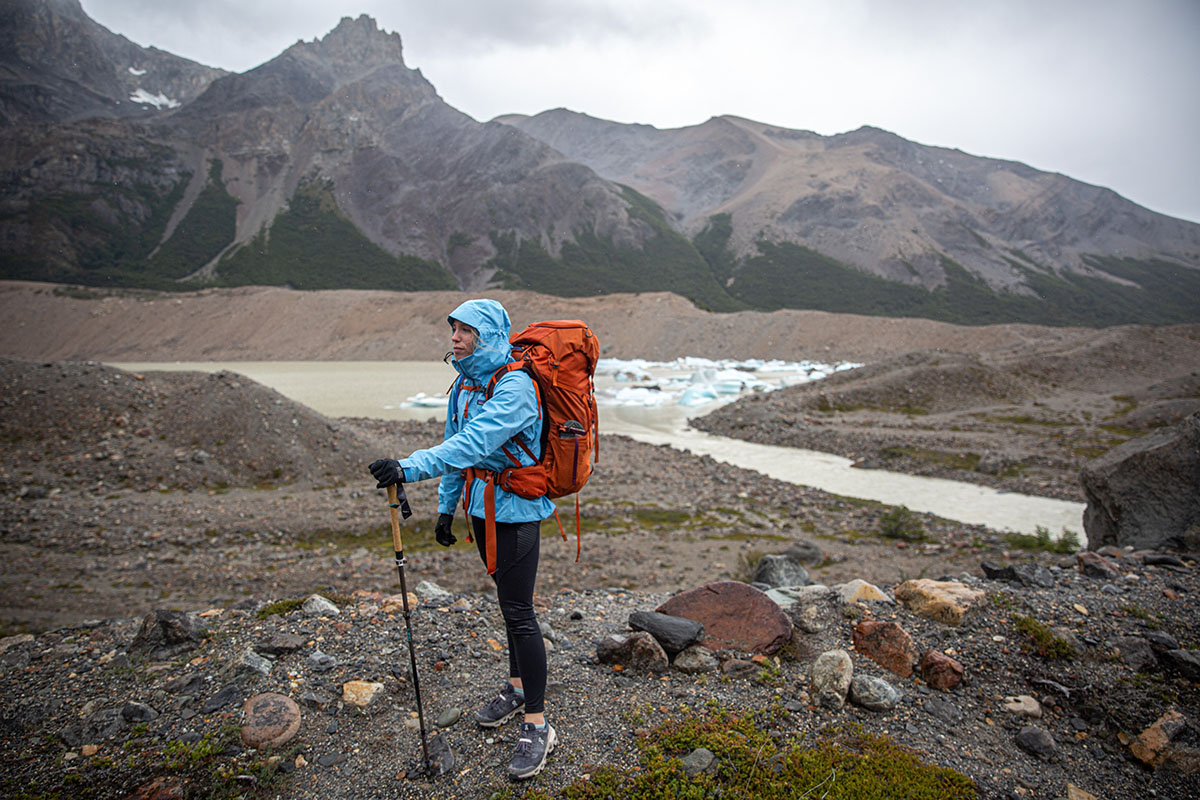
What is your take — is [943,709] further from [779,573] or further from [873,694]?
[779,573]

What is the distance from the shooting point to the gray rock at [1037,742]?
3170mm

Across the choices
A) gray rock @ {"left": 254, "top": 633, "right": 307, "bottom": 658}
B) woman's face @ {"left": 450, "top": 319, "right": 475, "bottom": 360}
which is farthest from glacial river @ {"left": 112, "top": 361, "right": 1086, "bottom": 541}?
gray rock @ {"left": 254, "top": 633, "right": 307, "bottom": 658}

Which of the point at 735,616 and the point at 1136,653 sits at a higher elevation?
the point at 1136,653

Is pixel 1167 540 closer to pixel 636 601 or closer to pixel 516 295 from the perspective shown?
pixel 636 601

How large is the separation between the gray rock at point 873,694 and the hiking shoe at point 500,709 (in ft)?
6.58

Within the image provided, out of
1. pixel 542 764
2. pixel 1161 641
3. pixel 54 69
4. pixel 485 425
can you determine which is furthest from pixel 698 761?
pixel 54 69

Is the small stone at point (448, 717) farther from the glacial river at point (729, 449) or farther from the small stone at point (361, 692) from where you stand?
the glacial river at point (729, 449)

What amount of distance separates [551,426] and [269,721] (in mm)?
2279

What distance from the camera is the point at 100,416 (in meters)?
12.6

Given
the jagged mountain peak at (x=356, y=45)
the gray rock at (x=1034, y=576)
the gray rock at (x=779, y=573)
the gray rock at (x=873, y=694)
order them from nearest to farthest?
the gray rock at (x=873, y=694) → the gray rock at (x=1034, y=576) → the gray rock at (x=779, y=573) → the jagged mountain peak at (x=356, y=45)

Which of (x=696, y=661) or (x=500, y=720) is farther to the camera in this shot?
(x=696, y=661)

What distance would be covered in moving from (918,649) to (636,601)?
266 centimetres

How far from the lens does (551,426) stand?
2908 millimetres

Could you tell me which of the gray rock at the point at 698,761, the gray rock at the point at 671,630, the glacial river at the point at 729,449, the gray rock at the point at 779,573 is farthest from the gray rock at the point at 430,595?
the glacial river at the point at 729,449
